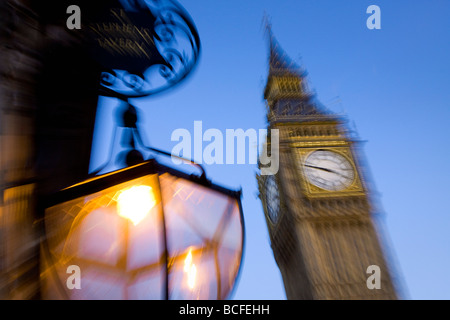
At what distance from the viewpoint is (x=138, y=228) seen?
323cm

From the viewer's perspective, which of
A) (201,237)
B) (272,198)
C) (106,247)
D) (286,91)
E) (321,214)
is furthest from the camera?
(286,91)

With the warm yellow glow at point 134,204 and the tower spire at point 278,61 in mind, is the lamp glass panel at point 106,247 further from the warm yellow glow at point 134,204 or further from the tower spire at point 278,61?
the tower spire at point 278,61

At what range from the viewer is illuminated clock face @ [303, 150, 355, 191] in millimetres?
25531

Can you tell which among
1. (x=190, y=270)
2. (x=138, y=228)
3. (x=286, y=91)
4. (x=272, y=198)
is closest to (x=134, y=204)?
(x=138, y=228)

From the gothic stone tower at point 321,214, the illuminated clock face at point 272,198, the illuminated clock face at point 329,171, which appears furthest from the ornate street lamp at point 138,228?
the illuminated clock face at point 272,198

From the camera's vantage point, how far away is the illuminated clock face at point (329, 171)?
2553 cm

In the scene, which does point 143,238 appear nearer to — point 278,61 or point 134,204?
point 134,204

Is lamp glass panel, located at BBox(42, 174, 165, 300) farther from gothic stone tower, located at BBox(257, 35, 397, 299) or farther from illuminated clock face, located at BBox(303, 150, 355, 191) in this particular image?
illuminated clock face, located at BBox(303, 150, 355, 191)

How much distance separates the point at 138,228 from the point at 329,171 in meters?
23.9

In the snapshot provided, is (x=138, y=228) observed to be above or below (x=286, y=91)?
below

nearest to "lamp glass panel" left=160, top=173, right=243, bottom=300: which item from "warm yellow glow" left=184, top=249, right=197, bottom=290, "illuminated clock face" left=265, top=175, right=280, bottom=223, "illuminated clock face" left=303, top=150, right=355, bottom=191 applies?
"warm yellow glow" left=184, top=249, right=197, bottom=290

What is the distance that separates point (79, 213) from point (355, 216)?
77.7 feet

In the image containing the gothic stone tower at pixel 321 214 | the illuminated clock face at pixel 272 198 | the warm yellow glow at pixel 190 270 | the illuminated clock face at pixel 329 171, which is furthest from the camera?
the illuminated clock face at pixel 272 198

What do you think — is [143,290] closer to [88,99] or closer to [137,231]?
[137,231]
